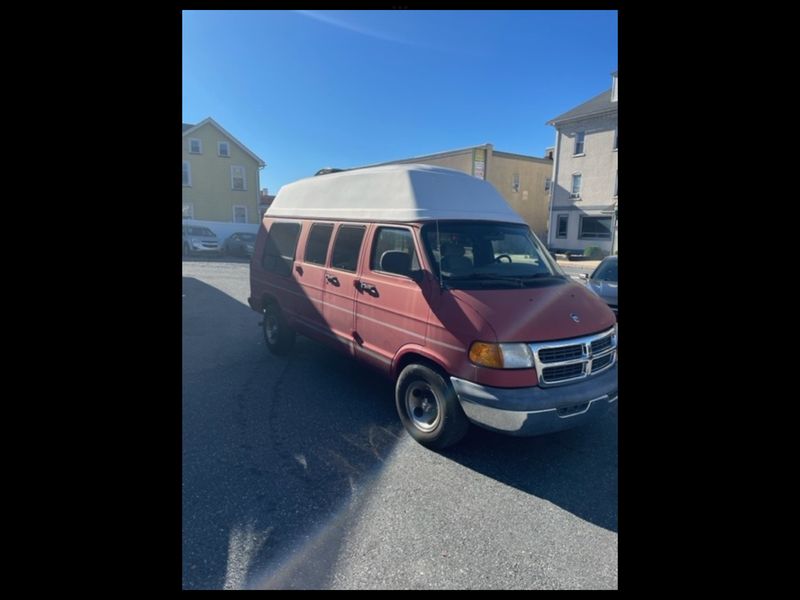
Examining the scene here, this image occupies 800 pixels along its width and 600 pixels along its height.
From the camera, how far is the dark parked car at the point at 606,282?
6603mm

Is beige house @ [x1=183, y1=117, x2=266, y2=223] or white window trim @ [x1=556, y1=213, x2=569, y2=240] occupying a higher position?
beige house @ [x1=183, y1=117, x2=266, y2=223]

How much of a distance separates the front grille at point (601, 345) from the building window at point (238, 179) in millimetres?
33227

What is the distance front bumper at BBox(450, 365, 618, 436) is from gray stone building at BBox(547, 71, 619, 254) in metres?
23.4

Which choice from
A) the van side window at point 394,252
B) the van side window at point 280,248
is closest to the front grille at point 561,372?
the van side window at point 394,252

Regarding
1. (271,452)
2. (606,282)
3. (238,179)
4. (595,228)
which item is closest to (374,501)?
(271,452)

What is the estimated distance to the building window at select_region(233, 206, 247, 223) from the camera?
31.8m

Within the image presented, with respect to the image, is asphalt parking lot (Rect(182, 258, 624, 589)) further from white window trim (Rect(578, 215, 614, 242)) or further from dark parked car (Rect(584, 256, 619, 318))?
white window trim (Rect(578, 215, 614, 242))

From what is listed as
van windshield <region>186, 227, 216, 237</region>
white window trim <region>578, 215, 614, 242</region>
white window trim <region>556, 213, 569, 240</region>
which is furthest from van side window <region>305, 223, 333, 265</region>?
white window trim <region>556, 213, 569, 240</region>

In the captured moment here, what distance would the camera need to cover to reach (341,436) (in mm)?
3664

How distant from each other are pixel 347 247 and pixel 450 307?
1.74 metres

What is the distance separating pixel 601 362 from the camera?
324 centimetres
